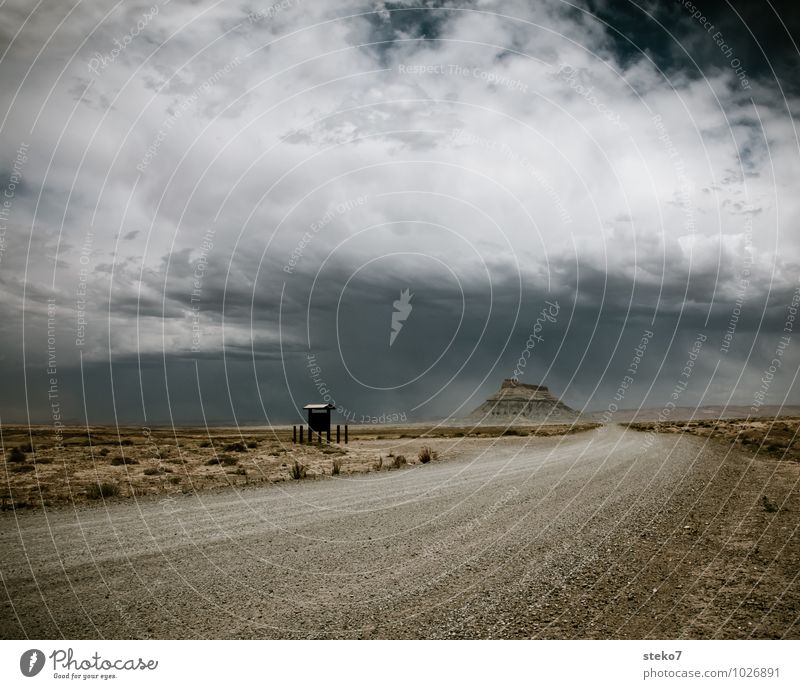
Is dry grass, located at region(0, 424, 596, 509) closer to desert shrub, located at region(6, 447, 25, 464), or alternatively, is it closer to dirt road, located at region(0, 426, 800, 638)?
desert shrub, located at region(6, 447, 25, 464)

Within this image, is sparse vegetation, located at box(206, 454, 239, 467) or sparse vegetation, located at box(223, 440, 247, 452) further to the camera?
sparse vegetation, located at box(223, 440, 247, 452)

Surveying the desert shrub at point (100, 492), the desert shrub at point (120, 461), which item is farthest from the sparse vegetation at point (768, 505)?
the desert shrub at point (120, 461)

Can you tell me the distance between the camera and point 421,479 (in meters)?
18.4

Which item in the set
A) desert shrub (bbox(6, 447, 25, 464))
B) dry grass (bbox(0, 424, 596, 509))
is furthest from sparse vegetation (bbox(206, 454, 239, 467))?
desert shrub (bbox(6, 447, 25, 464))

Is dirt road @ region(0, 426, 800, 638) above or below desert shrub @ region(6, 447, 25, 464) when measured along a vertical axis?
above

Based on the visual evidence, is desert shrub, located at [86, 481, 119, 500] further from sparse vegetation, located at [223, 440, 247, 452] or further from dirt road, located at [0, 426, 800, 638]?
sparse vegetation, located at [223, 440, 247, 452]

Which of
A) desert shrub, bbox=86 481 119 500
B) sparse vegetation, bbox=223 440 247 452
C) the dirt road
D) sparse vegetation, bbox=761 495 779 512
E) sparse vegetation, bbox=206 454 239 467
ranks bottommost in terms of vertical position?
sparse vegetation, bbox=223 440 247 452

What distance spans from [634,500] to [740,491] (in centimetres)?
416

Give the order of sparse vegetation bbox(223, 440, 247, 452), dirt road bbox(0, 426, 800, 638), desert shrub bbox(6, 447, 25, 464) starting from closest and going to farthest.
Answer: dirt road bbox(0, 426, 800, 638), desert shrub bbox(6, 447, 25, 464), sparse vegetation bbox(223, 440, 247, 452)

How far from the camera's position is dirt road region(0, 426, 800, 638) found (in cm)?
580

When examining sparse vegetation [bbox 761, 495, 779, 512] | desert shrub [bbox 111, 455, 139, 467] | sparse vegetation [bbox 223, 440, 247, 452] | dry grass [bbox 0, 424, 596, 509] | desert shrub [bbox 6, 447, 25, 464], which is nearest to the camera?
sparse vegetation [bbox 761, 495, 779, 512]

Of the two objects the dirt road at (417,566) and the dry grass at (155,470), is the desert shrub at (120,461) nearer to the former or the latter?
the dry grass at (155,470)

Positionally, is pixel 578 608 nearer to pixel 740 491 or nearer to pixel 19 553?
pixel 19 553

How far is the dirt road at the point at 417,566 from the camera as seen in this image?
19.0 feet
